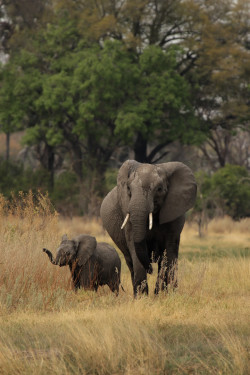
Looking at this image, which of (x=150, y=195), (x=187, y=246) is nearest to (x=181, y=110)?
(x=187, y=246)

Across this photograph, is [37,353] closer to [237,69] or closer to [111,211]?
[111,211]

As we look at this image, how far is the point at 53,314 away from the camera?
924 centimetres

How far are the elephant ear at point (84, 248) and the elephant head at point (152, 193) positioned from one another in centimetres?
180

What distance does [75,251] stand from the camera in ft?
38.1

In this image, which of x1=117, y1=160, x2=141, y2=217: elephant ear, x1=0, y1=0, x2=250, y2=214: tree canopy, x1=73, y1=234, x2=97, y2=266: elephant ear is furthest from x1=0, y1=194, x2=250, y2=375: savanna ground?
x1=0, y1=0, x2=250, y2=214: tree canopy

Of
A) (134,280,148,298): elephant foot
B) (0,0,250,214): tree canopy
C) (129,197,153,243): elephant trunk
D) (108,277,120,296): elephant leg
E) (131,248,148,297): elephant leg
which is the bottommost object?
(108,277,120,296): elephant leg

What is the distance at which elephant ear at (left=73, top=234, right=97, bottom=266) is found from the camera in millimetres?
11641

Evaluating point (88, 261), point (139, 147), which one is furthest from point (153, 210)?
point (139, 147)

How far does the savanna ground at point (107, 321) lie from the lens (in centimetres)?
652

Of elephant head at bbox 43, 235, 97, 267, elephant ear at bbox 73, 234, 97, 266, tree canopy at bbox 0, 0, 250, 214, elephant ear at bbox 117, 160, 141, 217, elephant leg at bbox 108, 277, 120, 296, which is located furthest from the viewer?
tree canopy at bbox 0, 0, 250, 214

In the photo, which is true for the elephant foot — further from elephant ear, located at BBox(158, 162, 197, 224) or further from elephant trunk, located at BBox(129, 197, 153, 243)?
elephant ear, located at BBox(158, 162, 197, 224)

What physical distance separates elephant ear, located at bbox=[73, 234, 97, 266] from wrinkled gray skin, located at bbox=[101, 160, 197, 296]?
3.70 feet

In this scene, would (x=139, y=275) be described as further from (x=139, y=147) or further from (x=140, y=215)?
(x=139, y=147)

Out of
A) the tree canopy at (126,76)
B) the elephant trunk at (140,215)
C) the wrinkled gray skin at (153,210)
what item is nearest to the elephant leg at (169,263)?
the wrinkled gray skin at (153,210)
